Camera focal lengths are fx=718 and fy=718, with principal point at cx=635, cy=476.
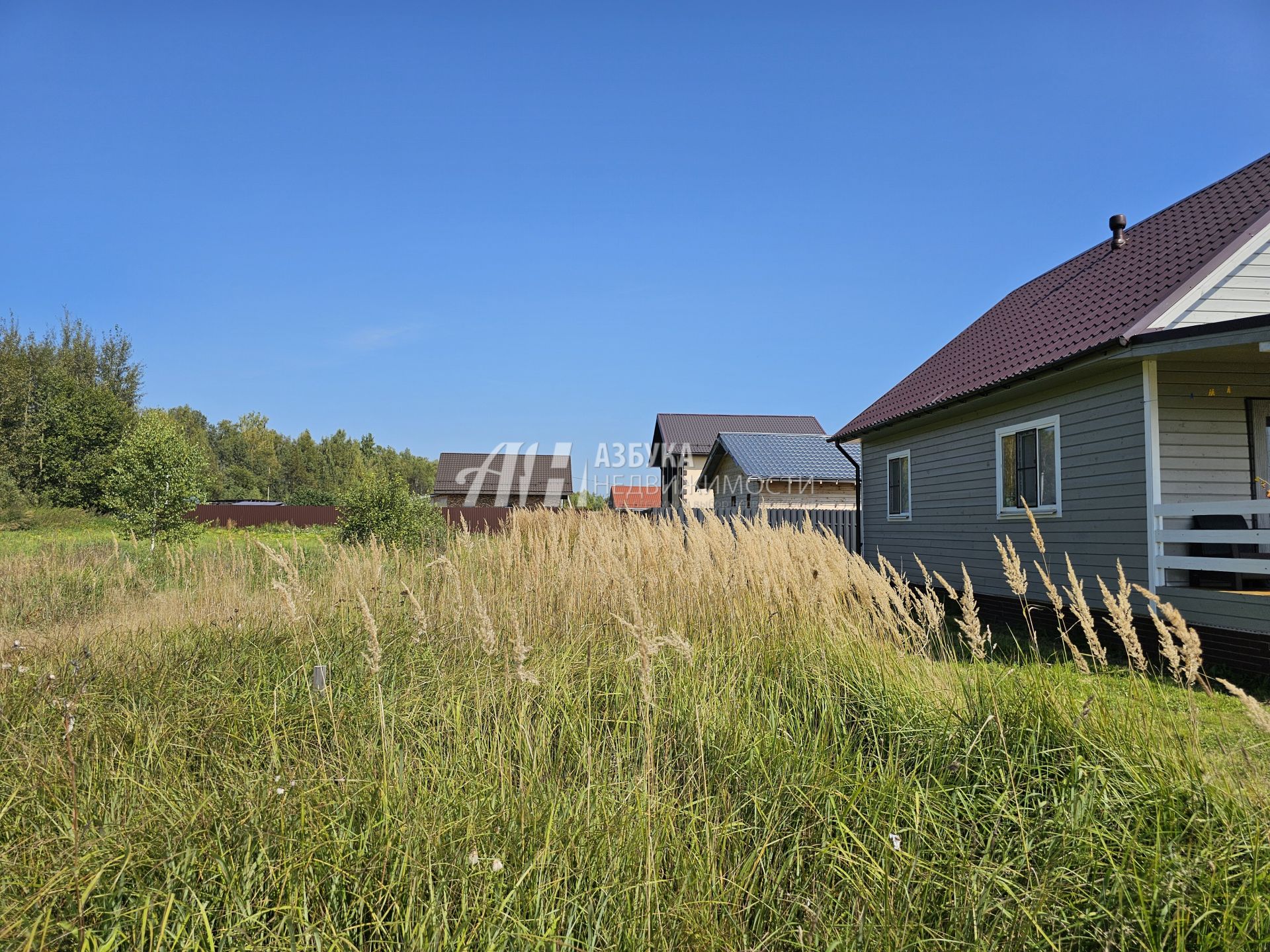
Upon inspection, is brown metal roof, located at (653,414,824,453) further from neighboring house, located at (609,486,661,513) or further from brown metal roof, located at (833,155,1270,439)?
brown metal roof, located at (833,155,1270,439)

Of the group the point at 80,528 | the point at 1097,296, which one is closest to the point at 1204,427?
the point at 1097,296

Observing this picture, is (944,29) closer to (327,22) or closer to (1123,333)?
(1123,333)

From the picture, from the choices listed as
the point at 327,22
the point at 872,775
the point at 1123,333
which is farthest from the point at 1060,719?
the point at 327,22

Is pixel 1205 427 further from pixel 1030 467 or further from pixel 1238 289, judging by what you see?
pixel 1030 467

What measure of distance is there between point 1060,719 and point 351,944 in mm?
2574

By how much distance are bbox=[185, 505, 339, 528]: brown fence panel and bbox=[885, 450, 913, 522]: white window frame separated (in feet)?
103

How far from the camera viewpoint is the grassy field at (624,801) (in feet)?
6.17

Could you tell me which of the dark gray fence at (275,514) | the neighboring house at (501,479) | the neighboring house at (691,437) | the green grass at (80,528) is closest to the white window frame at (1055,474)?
the green grass at (80,528)

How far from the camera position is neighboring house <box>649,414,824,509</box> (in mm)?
37125

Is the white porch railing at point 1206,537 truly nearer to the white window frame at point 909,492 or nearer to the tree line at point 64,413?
the white window frame at point 909,492

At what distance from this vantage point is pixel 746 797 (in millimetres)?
2564

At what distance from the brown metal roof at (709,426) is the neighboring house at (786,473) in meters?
15.8

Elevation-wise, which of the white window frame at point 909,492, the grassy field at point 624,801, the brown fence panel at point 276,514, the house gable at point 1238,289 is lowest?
the grassy field at point 624,801

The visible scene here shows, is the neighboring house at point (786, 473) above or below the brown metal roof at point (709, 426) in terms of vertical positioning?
below
